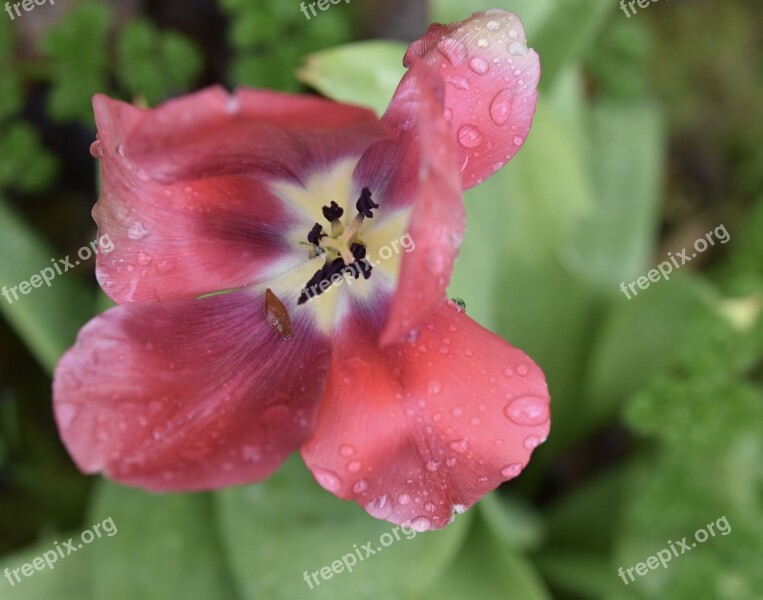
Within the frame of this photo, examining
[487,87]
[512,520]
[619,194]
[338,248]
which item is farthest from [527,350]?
[487,87]

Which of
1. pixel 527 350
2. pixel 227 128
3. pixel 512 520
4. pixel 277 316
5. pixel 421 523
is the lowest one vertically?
pixel 512 520

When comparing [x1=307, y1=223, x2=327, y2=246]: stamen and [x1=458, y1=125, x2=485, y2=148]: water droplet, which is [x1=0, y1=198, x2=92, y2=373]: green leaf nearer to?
[x1=307, y1=223, x2=327, y2=246]: stamen

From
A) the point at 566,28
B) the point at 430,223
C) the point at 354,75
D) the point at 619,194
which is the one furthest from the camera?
the point at 619,194

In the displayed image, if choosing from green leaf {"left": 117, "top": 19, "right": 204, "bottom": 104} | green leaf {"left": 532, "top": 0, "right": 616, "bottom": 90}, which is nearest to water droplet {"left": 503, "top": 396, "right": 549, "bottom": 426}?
green leaf {"left": 532, "top": 0, "right": 616, "bottom": 90}

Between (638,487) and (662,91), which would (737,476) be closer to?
(638,487)

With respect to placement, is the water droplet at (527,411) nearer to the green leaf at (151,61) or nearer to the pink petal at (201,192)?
the pink petal at (201,192)

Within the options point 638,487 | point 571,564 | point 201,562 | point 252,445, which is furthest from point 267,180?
point 571,564

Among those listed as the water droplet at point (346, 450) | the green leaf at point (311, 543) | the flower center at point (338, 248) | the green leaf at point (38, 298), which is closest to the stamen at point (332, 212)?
the flower center at point (338, 248)

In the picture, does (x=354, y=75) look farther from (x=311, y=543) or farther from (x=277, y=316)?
(x=311, y=543)

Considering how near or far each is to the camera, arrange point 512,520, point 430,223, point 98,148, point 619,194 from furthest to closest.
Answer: point 619,194 → point 512,520 → point 98,148 → point 430,223

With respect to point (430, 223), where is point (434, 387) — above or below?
below
